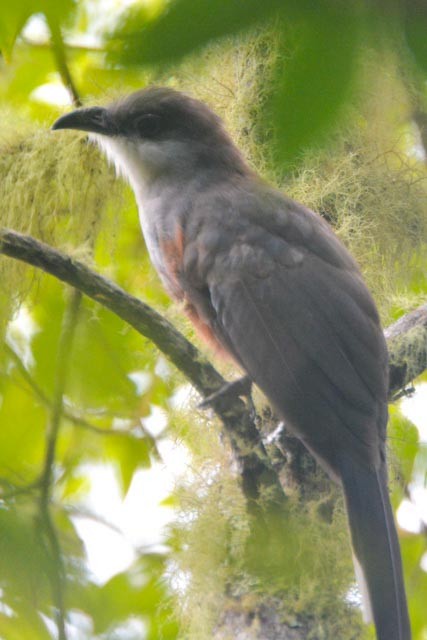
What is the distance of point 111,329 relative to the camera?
2.49 meters

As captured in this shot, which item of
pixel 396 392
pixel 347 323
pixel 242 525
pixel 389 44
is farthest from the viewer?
pixel 396 392

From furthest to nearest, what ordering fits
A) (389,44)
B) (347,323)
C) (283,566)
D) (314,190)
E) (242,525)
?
(314,190) → (347,323) → (242,525) → (283,566) → (389,44)

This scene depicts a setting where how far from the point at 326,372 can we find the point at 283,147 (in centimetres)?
181

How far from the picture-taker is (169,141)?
333cm

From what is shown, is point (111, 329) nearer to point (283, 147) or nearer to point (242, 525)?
point (242, 525)

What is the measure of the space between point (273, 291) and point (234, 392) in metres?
0.42

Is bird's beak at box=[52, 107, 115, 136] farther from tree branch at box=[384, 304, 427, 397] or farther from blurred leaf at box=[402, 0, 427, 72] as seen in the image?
blurred leaf at box=[402, 0, 427, 72]

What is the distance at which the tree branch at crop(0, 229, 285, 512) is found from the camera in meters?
2.16

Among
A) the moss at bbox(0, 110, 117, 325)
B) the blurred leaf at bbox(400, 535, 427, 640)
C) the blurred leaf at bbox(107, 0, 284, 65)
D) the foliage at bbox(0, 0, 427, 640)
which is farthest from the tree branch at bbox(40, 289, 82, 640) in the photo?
the blurred leaf at bbox(400, 535, 427, 640)

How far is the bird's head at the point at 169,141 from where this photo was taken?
3254mm

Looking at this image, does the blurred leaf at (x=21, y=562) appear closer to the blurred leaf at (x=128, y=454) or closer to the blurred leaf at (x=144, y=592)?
the blurred leaf at (x=144, y=592)

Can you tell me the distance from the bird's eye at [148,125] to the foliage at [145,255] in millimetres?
242

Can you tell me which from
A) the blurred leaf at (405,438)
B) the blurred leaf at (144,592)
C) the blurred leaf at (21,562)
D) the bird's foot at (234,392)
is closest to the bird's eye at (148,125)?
the bird's foot at (234,392)

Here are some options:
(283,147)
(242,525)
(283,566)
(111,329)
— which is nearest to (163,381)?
(111,329)
